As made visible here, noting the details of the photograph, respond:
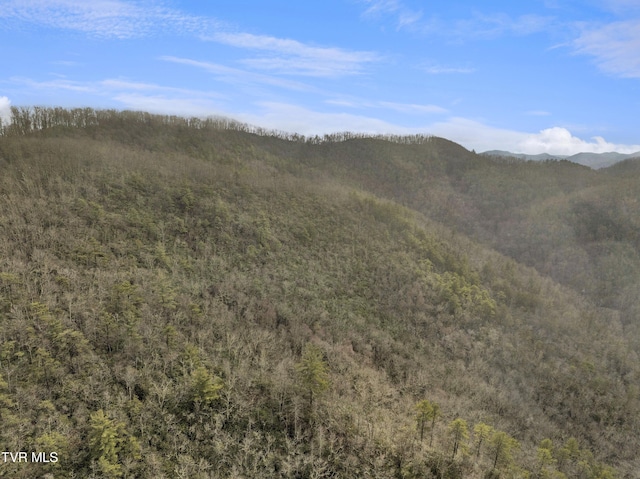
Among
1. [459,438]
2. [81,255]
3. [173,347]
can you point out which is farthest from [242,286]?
[459,438]

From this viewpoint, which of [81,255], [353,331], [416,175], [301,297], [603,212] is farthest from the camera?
[416,175]

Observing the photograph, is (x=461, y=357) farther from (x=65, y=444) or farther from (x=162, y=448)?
(x=65, y=444)

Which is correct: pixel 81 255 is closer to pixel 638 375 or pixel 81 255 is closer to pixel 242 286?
pixel 242 286

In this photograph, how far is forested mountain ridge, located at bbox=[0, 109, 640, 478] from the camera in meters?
11.5

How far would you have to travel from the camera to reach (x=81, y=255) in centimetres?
1911

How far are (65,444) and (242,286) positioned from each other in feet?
44.2

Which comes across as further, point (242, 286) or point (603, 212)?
point (603, 212)

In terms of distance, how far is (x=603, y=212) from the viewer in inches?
2174

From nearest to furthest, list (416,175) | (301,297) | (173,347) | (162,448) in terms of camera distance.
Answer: (162,448)
(173,347)
(301,297)
(416,175)

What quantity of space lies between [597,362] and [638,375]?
3.01 metres

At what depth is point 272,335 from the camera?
18797mm

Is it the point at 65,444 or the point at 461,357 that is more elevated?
the point at 65,444

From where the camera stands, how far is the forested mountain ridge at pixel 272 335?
1152 centimetres

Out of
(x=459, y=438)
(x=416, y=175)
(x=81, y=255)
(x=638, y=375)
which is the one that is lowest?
(x=638, y=375)
